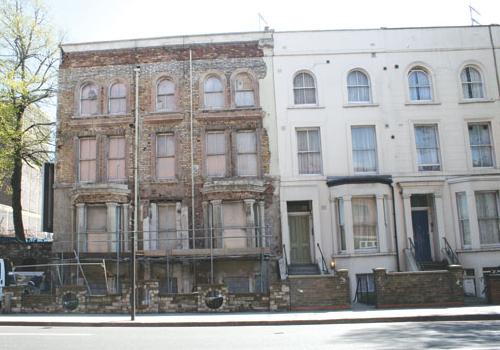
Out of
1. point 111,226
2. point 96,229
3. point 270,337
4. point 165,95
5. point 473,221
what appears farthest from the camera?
point 165,95

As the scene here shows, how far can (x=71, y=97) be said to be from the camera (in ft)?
79.4

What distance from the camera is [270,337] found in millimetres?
11703

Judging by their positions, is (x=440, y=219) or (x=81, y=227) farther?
(x=81, y=227)

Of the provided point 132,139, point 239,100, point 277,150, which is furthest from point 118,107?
point 277,150

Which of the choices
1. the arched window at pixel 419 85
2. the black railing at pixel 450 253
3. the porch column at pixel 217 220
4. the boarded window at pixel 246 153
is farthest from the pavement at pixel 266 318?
the arched window at pixel 419 85

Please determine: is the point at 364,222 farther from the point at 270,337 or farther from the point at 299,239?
the point at 270,337

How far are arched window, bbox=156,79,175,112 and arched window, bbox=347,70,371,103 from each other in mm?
8133

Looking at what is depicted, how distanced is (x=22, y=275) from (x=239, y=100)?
12.1 m

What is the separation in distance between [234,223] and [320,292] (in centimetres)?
596

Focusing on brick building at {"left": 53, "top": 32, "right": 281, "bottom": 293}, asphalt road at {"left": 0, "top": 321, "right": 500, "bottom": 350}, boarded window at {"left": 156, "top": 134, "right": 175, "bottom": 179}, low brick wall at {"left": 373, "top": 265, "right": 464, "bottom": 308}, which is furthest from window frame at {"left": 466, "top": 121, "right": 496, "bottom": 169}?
boarded window at {"left": 156, "top": 134, "right": 175, "bottom": 179}

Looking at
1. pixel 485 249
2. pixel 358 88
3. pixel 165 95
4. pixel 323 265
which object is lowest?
pixel 323 265

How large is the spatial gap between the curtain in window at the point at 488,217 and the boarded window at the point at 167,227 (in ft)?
42.5

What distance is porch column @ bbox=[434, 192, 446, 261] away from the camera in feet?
72.5

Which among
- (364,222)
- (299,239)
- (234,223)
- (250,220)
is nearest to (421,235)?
(364,222)
